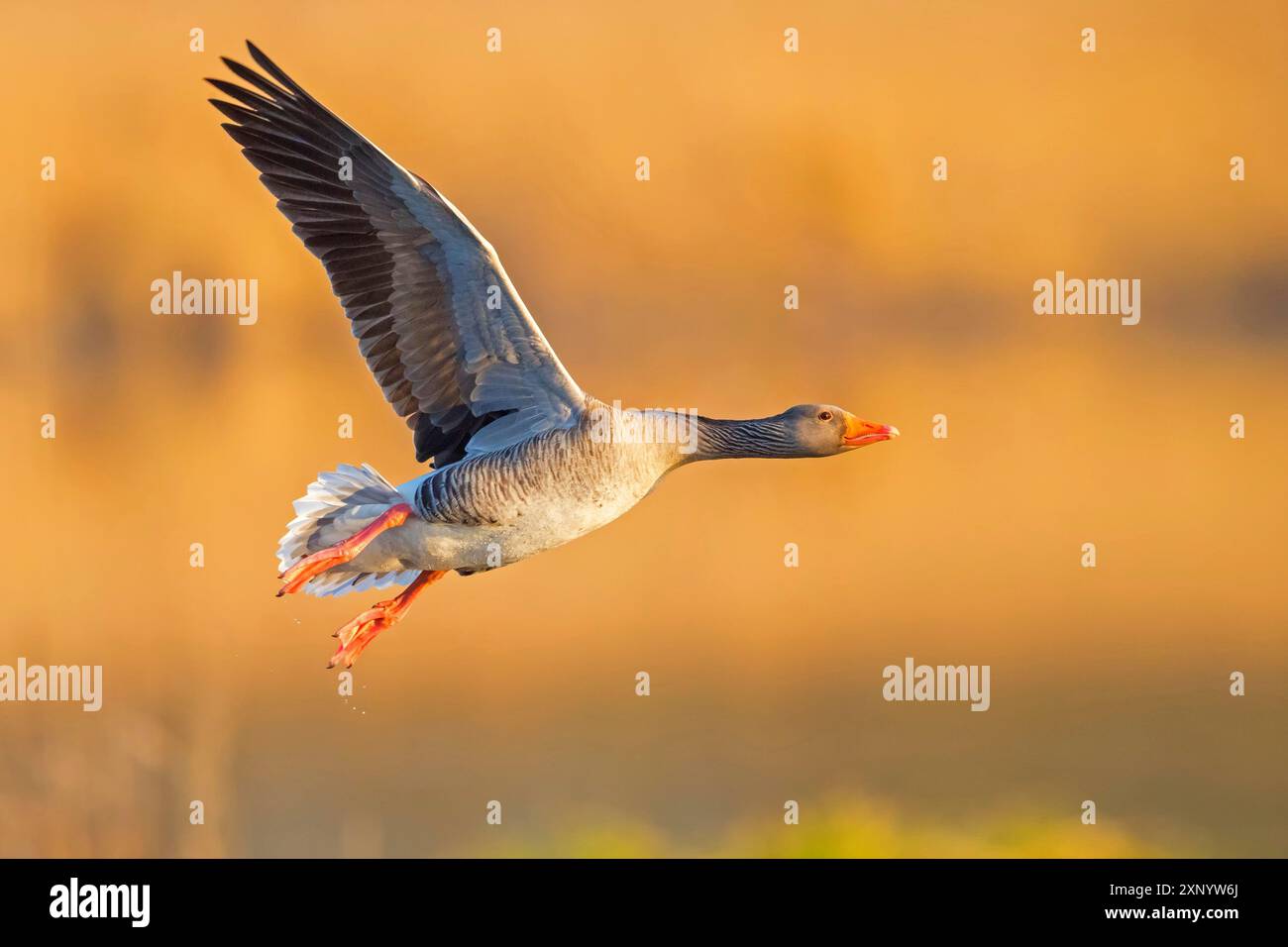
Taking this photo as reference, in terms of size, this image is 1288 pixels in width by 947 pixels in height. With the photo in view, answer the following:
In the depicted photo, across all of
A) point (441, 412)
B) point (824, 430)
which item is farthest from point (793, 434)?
point (441, 412)

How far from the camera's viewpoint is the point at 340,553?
515 centimetres

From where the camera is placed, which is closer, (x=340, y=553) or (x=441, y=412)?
(x=340, y=553)

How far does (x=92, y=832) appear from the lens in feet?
24.0

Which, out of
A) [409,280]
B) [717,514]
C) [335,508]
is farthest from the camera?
[717,514]

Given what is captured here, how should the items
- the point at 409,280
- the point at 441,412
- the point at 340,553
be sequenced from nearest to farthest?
the point at 340,553, the point at 409,280, the point at 441,412

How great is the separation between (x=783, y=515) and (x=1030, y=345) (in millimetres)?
5219

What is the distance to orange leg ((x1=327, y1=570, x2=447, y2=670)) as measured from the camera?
213 inches

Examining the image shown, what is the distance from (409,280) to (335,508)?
809 mm

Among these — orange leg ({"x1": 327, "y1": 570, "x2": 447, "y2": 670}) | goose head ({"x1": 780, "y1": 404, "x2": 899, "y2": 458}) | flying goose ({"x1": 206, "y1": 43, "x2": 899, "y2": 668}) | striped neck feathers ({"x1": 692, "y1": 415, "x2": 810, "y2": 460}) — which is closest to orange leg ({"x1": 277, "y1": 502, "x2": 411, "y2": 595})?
flying goose ({"x1": 206, "y1": 43, "x2": 899, "y2": 668})

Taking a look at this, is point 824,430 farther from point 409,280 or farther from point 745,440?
point 409,280

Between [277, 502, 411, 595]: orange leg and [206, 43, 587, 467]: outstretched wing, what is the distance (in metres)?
0.34

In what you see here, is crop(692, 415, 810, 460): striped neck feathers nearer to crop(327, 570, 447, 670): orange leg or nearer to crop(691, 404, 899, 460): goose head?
crop(691, 404, 899, 460): goose head

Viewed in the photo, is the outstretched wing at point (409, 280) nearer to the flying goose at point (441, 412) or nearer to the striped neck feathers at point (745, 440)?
the flying goose at point (441, 412)

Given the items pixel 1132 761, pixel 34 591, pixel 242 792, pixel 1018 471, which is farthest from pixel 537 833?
pixel 1018 471
